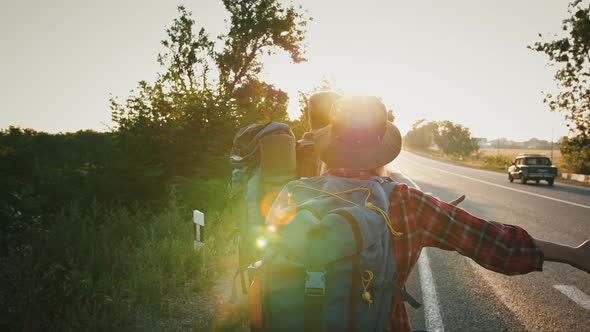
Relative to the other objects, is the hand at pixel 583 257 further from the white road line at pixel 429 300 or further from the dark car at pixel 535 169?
the dark car at pixel 535 169

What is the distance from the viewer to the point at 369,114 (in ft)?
4.60

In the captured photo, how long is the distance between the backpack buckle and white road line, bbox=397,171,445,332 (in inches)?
127

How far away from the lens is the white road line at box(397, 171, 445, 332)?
388cm

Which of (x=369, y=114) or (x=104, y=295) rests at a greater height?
(x=369, y=114)

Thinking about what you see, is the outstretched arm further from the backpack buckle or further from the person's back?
the backpack buckle

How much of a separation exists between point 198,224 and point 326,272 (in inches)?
180

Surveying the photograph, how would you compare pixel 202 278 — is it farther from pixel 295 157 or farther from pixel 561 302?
pixel 561 302

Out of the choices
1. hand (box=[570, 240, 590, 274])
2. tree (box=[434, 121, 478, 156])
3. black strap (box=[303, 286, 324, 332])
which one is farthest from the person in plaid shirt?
tree (box=[434, 121, 478, 156])

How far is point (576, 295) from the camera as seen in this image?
4.71 m

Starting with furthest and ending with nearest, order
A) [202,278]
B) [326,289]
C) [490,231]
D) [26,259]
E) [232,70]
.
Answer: [232,70]
[202,278]
[26,259]
[490,231]
[326,289]

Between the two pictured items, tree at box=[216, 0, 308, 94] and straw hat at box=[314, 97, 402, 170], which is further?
tree at box=[216, 0, 308, 94]

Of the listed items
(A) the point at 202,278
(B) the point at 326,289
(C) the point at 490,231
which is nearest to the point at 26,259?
(A) the point at 202,278

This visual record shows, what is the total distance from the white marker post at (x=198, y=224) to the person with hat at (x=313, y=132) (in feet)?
8.48

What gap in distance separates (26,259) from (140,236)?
2159 millimetres
